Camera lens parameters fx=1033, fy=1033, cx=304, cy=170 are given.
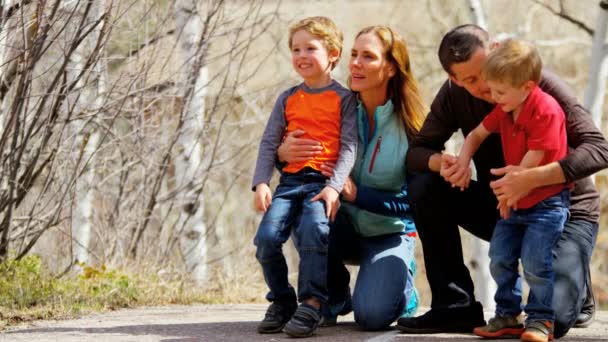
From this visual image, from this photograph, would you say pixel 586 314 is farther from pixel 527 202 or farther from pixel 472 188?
pixel 527 202

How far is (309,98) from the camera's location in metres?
5.21

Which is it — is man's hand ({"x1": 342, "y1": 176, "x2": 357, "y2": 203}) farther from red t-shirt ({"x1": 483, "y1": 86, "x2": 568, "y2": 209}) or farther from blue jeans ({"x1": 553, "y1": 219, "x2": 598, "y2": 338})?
blue jeans ({"x1": 553, "y1": 219, "x2": 598, "y2": 338})

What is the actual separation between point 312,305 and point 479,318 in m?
0.81

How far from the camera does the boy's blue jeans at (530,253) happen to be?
4465mm

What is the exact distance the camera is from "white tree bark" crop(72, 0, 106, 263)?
21.5 ft

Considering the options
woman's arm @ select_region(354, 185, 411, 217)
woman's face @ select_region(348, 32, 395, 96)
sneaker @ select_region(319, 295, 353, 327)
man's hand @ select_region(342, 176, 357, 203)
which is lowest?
sneaker @ select_region(319, 295, 353, 327)

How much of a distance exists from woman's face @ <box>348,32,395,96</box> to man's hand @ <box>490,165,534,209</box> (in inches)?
38.7

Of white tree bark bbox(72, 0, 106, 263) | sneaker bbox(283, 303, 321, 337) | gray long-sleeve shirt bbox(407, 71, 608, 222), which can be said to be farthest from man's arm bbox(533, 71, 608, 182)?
white tree bark bbox(72, 0, 106, 263)

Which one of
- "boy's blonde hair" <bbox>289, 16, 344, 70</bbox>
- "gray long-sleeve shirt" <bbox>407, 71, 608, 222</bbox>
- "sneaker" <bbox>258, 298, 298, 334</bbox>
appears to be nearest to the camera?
"gray long-sleeve shirt" <bbox>407, 71, 608, 222</bbox>

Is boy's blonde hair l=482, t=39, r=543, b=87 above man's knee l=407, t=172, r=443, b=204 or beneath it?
above

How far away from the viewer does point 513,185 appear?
449 centimetres

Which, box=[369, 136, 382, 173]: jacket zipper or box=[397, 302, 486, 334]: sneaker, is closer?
box=[397, 302, 486, 334]: sneaker

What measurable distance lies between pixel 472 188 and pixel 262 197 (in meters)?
1.04

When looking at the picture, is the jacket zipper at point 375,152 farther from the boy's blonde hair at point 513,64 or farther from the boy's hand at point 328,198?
the boy's blonde hair at point 513,64
